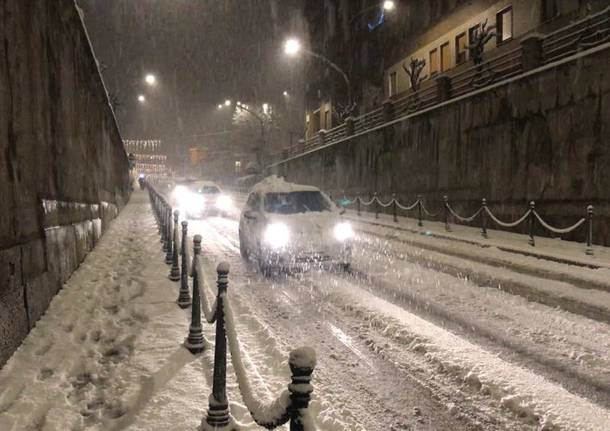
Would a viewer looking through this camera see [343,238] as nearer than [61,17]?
No

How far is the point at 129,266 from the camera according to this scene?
36.0ft

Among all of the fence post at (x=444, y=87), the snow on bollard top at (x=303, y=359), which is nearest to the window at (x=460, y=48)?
the fence post at (x=444, y=87)

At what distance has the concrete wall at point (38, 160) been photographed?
5.39 m

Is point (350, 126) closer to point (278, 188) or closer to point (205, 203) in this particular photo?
point (205, 203)

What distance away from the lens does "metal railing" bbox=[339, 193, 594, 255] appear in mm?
12180

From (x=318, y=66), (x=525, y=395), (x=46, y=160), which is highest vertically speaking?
(x=318, y=66)

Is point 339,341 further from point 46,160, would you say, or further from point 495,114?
point 495,114

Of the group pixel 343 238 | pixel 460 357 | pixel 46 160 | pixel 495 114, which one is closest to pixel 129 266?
pixel 46 160

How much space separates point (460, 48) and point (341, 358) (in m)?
27.4

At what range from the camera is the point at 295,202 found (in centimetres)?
1169

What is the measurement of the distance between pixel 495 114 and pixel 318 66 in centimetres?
3587

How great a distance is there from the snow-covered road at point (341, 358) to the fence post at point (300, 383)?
1962 mm

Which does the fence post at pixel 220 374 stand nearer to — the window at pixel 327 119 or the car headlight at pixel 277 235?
the car headlight at pixel 277 235

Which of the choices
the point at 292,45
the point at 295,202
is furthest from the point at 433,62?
the point at 295,202
